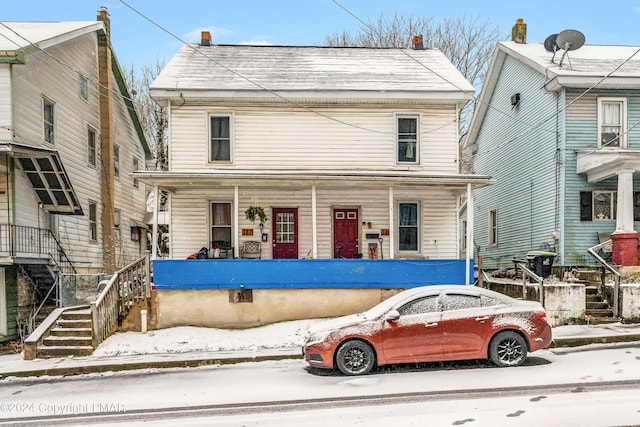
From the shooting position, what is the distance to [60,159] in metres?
14.5

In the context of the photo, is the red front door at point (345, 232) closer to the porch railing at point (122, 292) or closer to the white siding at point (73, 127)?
the porch railing at point (122, 292)

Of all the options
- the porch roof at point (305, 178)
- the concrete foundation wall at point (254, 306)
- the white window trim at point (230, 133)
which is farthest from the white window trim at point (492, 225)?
the white window trim at point (230, 133)

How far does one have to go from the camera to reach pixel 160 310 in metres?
13.2

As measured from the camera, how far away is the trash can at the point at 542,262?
1398cm

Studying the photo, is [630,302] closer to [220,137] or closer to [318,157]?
[318,157]

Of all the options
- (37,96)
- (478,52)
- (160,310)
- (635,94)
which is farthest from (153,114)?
(635,94)

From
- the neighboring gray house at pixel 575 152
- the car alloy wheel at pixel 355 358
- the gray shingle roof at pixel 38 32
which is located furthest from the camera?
the neighboring gray house at pixel 575 152

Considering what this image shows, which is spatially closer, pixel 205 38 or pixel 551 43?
pixel 551 43

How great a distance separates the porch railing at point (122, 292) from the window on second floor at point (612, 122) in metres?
14.1

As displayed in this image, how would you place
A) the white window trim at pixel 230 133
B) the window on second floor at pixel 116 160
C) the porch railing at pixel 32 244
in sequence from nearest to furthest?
1. the porch railing at pixel 32 244
2. the white window trim at pixel 230 133
3. the window on second floor at pixel 116 160

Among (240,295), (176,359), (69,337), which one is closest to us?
(176,359)

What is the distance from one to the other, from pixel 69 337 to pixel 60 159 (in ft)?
17.5

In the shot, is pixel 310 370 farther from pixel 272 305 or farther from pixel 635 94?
pixel 635 94

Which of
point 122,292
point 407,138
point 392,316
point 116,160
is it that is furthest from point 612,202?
point 116,160
